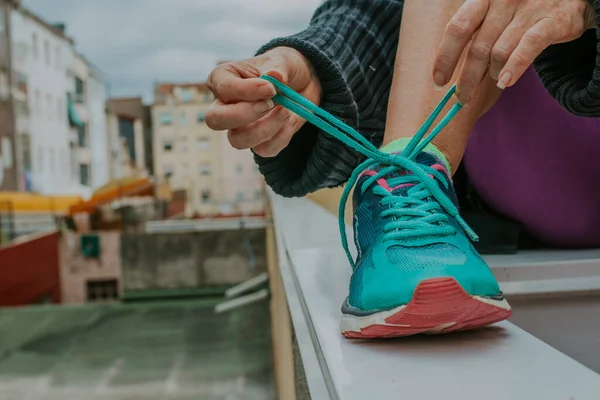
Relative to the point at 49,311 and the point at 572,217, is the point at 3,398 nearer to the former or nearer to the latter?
the point at 49,311

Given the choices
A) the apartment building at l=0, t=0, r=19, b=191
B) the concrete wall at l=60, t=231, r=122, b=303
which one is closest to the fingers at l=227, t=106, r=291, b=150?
the concrete wall at l=60, t=231, r=122, b=303

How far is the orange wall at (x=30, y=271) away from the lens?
886 cm

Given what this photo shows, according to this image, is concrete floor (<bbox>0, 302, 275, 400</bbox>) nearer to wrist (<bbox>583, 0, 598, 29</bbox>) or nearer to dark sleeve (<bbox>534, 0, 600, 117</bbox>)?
dark sleeve (<bbox>534, 0, 600, 117</bbox>)

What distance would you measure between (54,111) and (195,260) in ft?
35.7

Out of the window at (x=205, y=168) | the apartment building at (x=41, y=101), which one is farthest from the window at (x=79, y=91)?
the window at (x=205, y=168)

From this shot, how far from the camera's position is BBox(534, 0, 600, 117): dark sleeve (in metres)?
0.66

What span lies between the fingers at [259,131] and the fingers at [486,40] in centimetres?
22

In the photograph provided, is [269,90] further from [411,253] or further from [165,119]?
[165,119]

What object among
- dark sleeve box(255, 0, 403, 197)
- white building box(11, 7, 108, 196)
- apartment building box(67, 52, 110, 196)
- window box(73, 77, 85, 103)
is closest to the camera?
dark sleeve box(255, 0, 403, 197)

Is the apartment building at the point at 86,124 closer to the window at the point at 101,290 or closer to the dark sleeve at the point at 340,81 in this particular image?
the window at the point at 101,290

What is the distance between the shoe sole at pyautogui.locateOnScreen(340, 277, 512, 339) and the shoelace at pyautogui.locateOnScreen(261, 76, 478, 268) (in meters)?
0.08

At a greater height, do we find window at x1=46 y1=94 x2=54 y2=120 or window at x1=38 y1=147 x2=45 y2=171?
window at x1=46 y1=94 x2=54 y2=120

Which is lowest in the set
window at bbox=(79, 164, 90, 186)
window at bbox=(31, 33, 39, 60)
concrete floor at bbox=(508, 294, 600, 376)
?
concrete floor at bbox=(508, 294, 600, 376)

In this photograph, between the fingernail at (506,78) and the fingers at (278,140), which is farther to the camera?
the fingers at (278,140)
